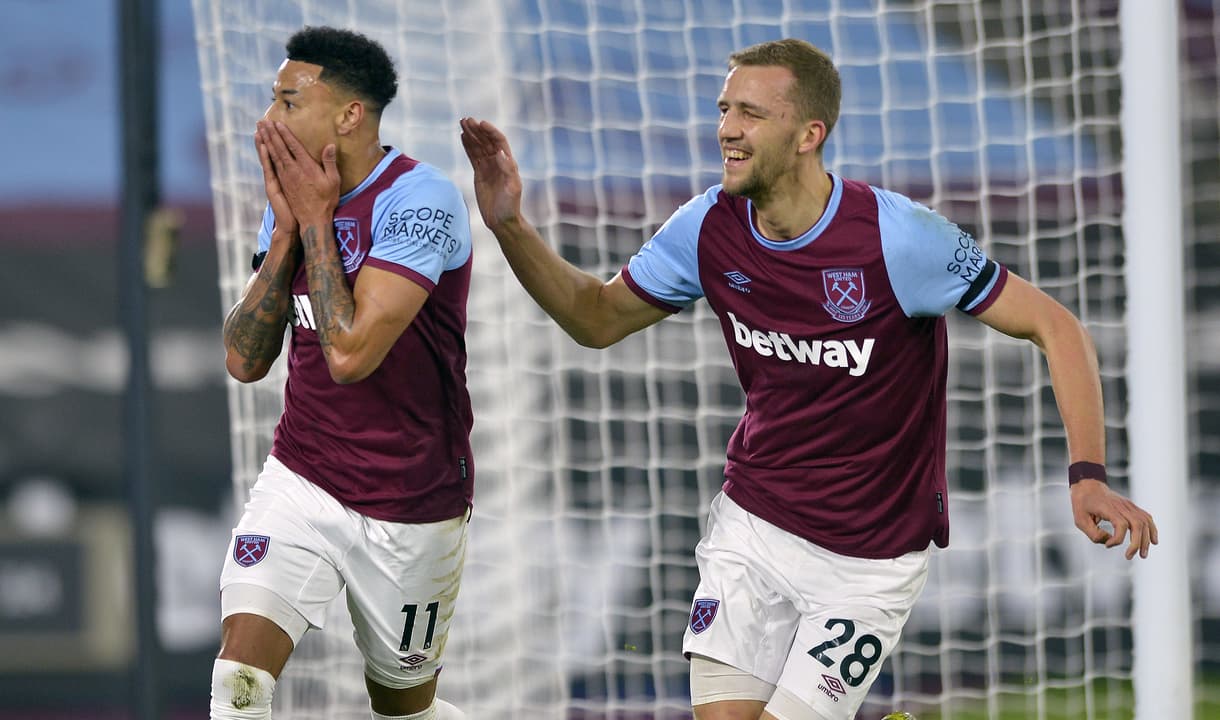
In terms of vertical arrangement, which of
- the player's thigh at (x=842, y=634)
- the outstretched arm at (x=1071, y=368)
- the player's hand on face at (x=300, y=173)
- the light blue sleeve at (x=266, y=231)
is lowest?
the player's thigh at (x=842, y=634)

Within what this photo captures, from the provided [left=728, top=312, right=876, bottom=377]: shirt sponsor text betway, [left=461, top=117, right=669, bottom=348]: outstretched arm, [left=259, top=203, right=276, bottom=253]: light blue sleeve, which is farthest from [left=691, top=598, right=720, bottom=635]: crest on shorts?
[left=259, top=203, right=276, bottom=253]: light blue sleeve

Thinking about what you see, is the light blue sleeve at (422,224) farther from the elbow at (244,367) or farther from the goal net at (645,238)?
the goal net at (645,238)

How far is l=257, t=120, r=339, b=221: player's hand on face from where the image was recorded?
3.77 m

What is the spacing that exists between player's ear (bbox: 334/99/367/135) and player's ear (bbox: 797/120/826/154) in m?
1.11

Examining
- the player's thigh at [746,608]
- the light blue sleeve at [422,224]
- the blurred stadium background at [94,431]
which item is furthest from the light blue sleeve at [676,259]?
the blurred stadium background at [94,431]

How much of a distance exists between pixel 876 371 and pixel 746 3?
2.68m

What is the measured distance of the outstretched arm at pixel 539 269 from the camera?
4.04m

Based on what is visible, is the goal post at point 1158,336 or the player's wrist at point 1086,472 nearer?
the player's wrist at point 1086,472

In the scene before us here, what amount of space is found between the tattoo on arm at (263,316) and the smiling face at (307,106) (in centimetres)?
31

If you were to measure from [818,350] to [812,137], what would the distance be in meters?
0.53

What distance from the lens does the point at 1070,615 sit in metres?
6.80

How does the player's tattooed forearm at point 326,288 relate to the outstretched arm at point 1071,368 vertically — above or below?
above

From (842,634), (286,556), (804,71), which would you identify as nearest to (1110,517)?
(842,634)

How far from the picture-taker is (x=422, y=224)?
3.82 meters
